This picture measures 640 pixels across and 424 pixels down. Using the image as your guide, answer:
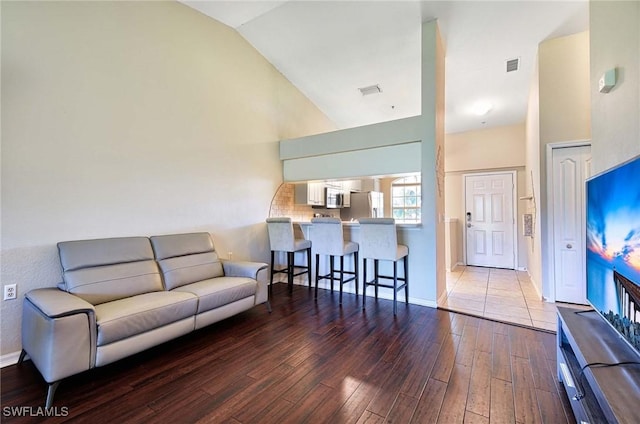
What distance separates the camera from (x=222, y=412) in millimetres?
1591

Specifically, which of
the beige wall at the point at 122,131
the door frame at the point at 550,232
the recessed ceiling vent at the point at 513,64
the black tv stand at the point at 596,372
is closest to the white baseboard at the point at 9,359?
the beige wall at the point at 122,131

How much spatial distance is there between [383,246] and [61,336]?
2818mm

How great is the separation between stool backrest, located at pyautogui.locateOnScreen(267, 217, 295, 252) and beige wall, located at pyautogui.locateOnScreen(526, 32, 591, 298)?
3.22 metres

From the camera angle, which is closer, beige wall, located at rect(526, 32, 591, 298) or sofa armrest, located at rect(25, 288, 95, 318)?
sofa armrest, located at rect(25, 288, 95, 318)

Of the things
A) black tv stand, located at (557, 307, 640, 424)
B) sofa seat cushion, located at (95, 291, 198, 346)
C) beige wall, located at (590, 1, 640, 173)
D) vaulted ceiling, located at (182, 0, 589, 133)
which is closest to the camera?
black tv stand, located at (557, 307, 640, 424)

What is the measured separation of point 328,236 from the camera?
365cm

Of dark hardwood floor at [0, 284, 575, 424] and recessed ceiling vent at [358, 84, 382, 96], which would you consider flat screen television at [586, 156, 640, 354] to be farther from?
recessed ceiling vent at [358, 84, 382, 96]

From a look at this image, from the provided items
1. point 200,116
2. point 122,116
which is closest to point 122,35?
point 122,116

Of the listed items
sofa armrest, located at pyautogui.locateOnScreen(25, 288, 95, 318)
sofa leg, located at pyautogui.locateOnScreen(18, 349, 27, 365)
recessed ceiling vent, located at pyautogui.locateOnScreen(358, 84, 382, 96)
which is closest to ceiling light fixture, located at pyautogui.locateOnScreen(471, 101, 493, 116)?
recessed ceiling vent, located at pyautogui.locateOnScreen(358, 84, 382, 96)

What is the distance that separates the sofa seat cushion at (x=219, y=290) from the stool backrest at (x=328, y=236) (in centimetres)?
109

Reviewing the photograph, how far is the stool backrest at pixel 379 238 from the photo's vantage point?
10.5 ft

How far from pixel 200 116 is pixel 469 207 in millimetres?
5443

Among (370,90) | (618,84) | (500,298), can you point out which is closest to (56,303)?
(618,84)

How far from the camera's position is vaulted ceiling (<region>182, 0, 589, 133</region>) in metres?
3.14
